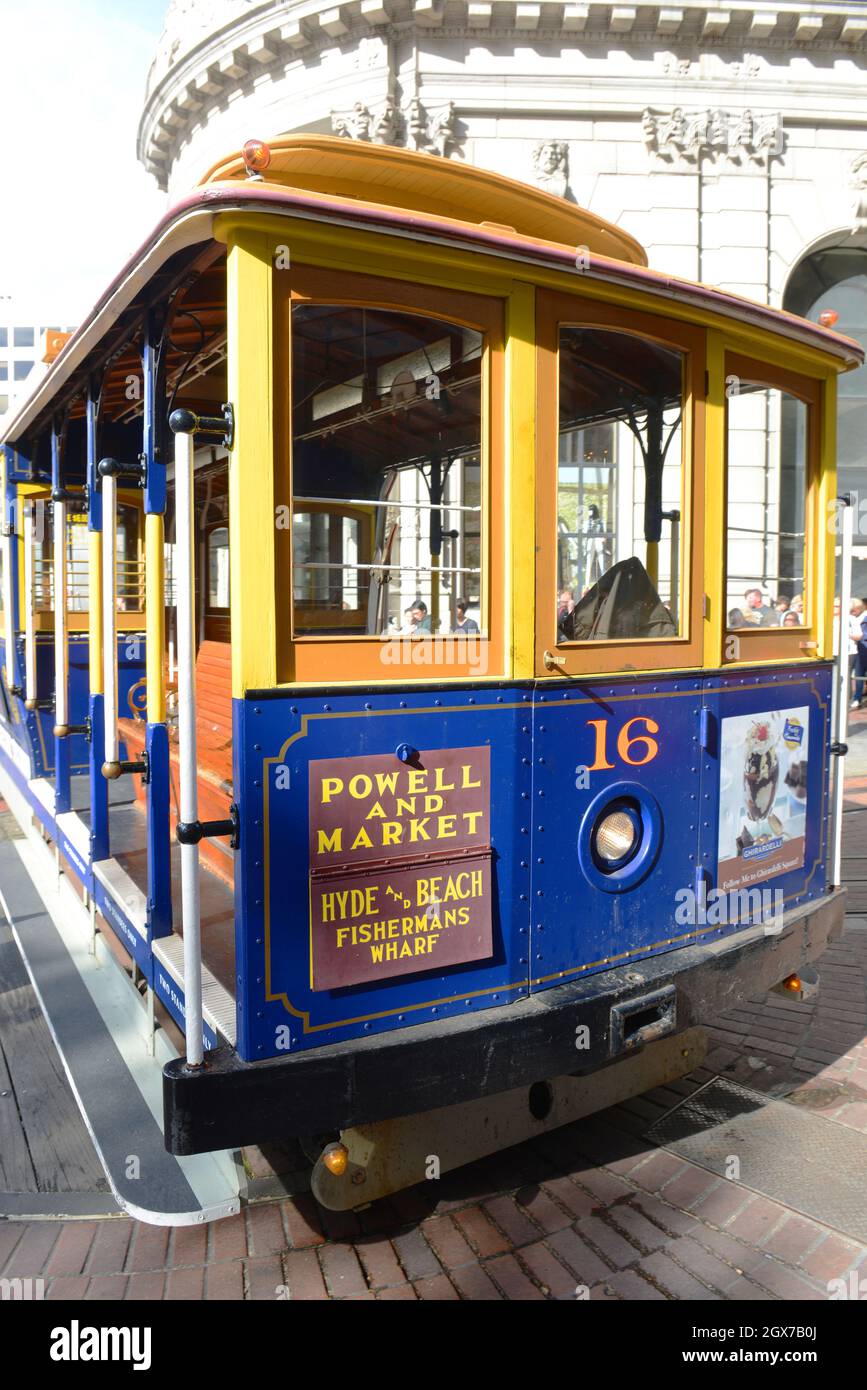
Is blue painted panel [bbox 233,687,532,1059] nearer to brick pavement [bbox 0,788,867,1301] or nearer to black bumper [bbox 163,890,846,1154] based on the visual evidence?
black bumper [bbox 163,890,846,1154]

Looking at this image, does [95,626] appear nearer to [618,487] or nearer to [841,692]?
→ [618,487]

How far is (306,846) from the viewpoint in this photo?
2.54 metres

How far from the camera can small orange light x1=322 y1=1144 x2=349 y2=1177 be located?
105 inches

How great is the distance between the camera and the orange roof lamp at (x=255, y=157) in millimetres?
2385

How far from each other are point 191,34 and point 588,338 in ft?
60.1

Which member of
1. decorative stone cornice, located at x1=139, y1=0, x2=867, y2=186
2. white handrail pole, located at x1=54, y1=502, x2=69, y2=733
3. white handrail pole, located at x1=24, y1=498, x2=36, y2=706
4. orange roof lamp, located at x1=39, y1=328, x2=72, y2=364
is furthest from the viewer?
decorative stone cornice, located at x1=139, y1=0, x2=867, y2=186

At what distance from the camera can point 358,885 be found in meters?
2.63

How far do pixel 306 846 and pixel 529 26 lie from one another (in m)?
16.7

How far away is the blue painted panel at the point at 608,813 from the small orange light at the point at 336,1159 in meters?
0.74

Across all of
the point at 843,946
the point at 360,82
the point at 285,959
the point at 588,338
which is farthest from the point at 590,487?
the point at 360,82

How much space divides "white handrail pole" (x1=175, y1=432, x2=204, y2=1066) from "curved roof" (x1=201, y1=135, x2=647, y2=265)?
0.82 meters

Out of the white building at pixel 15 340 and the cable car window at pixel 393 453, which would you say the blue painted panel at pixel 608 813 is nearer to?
the cable car window at pixel 393 453

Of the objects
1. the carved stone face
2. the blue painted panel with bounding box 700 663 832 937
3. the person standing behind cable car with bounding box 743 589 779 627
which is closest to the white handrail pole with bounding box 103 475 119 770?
the blue painted panel with bounding box 700 663 832 937
